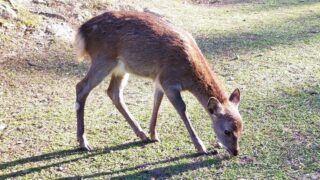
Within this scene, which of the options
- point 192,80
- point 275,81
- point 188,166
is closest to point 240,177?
point 188,166

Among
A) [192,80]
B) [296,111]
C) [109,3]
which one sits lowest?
[109,3]

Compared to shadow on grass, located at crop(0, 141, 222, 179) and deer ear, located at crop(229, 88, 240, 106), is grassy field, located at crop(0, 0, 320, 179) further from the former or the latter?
deer ear, located at crop(229, 88, 240, 106)

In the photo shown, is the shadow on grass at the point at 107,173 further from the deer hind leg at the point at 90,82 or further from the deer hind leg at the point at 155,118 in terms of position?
the deer hind leg at the point at 155,118

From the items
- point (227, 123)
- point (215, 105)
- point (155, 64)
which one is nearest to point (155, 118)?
point (155, 64)

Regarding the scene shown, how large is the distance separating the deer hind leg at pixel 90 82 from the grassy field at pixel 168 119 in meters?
0.19

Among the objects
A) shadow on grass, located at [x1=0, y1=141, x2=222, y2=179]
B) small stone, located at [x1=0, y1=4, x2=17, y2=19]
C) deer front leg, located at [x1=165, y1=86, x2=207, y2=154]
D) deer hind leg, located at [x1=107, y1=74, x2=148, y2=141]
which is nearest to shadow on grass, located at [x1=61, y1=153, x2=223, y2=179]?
shadow on grass, located at [x1=0, y1=141, x2=222, y2=179]

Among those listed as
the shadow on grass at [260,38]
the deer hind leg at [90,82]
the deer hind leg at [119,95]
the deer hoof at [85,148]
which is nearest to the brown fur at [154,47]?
the deer hind leg at [90,82]

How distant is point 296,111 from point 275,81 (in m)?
1.21

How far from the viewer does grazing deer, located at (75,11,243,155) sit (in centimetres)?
518

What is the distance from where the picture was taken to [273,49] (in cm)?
888

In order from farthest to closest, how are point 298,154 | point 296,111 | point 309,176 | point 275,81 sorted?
point 275,81 → point 296,111 → point 298,154 → point 309,176

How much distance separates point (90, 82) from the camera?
5.44 meters

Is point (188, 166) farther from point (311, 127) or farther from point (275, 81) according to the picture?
point (275, 81)

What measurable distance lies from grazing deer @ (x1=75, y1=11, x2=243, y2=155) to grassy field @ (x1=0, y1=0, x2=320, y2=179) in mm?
272
